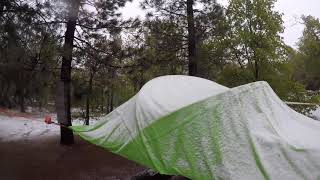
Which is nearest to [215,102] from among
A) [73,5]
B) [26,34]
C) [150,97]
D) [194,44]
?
[150,97]

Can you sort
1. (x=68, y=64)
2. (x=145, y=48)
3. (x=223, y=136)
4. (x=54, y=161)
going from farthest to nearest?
(x=145, y=48) < (x=68, y=64) < (x=54, y=161) < (x=223, y=136)

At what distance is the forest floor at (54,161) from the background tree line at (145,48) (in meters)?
1.10

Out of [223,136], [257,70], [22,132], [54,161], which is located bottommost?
[54,161]

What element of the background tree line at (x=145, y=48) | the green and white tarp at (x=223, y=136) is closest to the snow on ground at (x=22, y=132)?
the background tree line at (x=145, y=48)

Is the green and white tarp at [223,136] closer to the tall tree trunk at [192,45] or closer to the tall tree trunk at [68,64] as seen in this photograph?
the tall tree trunk at [68,64]

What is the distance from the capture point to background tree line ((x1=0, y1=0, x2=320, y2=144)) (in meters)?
13.8

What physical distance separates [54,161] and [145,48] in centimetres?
578

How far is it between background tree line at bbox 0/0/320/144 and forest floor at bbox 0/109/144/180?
3.62ft

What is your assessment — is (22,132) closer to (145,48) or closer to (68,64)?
(68,64)

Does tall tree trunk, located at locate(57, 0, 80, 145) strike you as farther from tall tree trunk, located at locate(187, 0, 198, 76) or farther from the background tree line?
tall tree trunk, located at locate(187, 0, 198, 76)

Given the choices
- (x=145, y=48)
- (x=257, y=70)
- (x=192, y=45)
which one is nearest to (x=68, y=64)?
(x=145, y=48)

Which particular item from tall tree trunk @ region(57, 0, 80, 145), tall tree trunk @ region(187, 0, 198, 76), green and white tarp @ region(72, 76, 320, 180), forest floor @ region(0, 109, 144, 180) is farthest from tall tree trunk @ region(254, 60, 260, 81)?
green and white tarp @ region(72, 76, 320, 180)

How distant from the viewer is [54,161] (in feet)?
42.3

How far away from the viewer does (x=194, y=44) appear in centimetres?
1684
